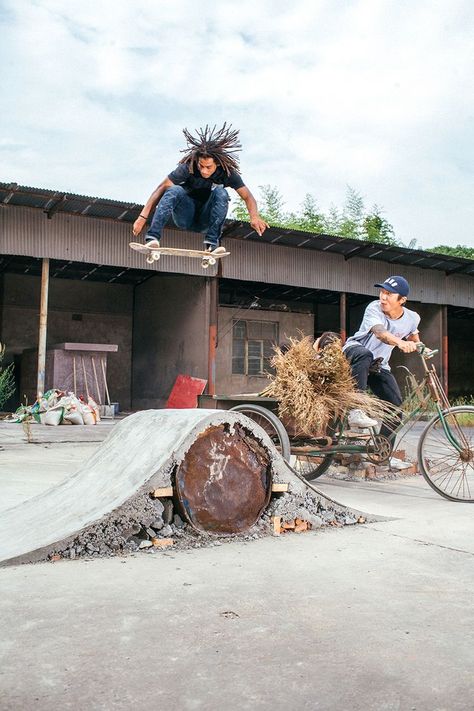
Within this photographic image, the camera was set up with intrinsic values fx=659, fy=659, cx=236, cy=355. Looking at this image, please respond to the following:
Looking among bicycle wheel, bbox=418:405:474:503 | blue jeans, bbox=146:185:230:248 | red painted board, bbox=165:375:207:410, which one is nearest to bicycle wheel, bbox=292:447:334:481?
bicycle wheel, bbox=418:405:474:503

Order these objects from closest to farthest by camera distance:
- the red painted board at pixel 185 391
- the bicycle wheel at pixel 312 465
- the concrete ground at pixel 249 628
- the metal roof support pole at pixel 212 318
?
1. the concrete ground at pixel 249 628
2. the bicycle wheel at pixel 312 465
3. the metal roof support pole at pixel 212 318
4. the red painted board at pixel 185 391

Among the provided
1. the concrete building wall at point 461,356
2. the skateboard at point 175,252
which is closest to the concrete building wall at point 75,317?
the concrete building wall at point 461,356

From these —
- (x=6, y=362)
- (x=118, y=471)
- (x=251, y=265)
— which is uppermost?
(x=251, y=265)

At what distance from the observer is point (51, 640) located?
7.29 feet

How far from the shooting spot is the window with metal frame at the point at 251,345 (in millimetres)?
19484

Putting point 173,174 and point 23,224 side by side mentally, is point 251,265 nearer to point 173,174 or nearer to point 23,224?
point 23,224

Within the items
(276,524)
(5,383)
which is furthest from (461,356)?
(276,524)

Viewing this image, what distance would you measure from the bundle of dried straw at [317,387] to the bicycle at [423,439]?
0.73ft

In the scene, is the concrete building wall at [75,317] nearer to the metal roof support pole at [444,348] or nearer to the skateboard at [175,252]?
the metal roof support pole at [444,348]

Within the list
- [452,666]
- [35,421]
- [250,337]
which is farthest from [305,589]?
[250,337]

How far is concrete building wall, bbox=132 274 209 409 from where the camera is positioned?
17203 mm

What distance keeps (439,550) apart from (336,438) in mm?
2325

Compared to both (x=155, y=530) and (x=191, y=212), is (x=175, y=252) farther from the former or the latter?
(x=155, y=530)

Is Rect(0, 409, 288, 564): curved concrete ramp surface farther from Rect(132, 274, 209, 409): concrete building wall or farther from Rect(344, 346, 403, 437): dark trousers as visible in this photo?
Rect(132, 274, 209, 409): concrete building wall
